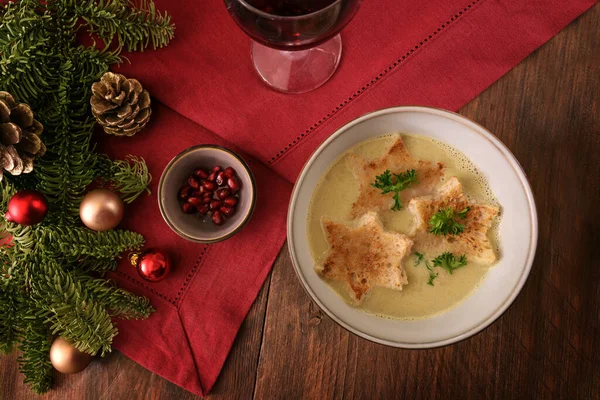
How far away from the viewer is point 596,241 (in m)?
1.40

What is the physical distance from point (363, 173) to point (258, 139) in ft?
1.11

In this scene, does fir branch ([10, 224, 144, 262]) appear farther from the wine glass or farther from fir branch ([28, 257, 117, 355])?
the wine glass

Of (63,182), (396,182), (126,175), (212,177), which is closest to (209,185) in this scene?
(212,177)

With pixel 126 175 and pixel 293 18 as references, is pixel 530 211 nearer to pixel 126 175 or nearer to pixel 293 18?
pixel 293 18

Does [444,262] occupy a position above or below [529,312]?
above

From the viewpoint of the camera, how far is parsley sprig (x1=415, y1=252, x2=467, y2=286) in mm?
1270

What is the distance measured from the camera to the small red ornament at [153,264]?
1.36 metres

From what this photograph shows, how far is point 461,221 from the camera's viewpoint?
4.18 feet

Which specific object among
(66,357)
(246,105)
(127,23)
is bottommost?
(66,357)

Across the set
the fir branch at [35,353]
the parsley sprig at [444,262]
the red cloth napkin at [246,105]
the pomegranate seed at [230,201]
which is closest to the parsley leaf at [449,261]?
the parsley sprig at [444,262]

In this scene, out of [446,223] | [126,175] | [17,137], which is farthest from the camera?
[126,175]

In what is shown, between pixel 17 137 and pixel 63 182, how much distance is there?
196 mm

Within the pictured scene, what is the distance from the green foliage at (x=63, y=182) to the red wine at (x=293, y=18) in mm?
388

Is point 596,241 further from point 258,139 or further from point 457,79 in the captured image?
point 258,139
